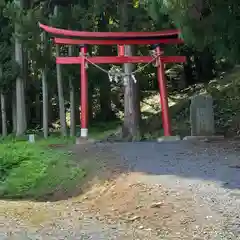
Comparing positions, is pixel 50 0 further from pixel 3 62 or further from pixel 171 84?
pixel 171 84

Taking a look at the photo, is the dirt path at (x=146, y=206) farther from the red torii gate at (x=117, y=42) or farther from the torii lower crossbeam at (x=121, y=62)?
the red torii gate at (x=117, y=42)

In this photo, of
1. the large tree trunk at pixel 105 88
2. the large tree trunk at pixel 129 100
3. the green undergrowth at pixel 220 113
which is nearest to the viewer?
the large tree trunk at pixel 129 100

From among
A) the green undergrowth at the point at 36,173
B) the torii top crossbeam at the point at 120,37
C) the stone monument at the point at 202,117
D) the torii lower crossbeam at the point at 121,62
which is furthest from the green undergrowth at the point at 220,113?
the green undergrowth at the point at 36,173

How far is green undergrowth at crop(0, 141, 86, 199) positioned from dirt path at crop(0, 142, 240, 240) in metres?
0.49

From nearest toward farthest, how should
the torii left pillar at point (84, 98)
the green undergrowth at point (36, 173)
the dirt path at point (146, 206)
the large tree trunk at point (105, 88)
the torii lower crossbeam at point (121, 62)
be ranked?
the dirt path at point (146, 206)
the green undergrowth at point (36, 173)
the torii left pillar at point (84, 98)
the torii lower crossbeam at point (121, 62)
the large tree trunk at point (105, 88)

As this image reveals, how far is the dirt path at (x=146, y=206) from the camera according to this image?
16.3 feet

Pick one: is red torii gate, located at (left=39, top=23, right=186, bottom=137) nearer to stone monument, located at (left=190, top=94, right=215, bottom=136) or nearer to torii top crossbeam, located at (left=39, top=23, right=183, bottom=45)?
torii top crossbeam, located at (left=39, top=23, right=183, bottom=45)

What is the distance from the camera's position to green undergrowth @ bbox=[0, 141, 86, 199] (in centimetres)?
777

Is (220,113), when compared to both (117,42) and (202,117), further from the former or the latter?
(117,42)

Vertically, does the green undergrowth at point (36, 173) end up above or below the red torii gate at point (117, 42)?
below

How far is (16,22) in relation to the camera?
14.1m

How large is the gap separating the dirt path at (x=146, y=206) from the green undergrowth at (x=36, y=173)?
486mm

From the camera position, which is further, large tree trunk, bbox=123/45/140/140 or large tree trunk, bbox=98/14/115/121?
large tree trunk, bbox=98/14/115/121

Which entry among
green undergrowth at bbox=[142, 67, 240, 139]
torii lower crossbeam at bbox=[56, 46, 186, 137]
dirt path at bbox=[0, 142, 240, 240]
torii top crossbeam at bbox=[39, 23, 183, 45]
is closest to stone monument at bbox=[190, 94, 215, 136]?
torii lower crossbeam at bbox=[56, 46, 186, 137]
